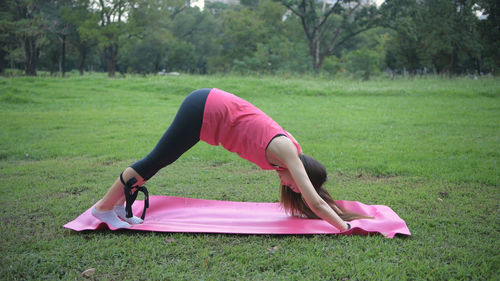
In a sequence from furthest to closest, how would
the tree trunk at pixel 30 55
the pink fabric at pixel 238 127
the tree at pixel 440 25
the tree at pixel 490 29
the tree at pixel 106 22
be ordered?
the tree at pixel 106 22
the tree trunk at pixel 30 55
the tree at pixel 440 25
the tree at pixel 490 29
the pink fabric at pixel 238 127

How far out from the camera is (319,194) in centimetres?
343

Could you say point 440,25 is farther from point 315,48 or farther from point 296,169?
point 296,169

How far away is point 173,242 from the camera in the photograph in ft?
10.4

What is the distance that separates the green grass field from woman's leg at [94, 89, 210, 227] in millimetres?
504

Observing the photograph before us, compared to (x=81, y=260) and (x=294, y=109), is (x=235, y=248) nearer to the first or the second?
(x=81, y=260)

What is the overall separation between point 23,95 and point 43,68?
3772cm

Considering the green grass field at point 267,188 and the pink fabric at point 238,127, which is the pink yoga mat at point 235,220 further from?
the pink fabric at point 238,127

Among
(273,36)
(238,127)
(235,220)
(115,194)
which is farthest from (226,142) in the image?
(273,36)

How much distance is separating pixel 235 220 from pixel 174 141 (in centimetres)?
100

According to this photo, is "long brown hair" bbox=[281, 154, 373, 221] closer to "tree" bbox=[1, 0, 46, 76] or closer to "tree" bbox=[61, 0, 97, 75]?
"tree" bbox=[1, 0, 46, 76]

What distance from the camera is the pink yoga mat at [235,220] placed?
3355 mm

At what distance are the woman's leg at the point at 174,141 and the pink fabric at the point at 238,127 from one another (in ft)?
0.24

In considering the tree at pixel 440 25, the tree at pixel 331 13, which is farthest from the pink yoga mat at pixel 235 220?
the tree at pixel 331 13

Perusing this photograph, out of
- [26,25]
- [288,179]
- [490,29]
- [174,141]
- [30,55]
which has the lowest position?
[288,179]
